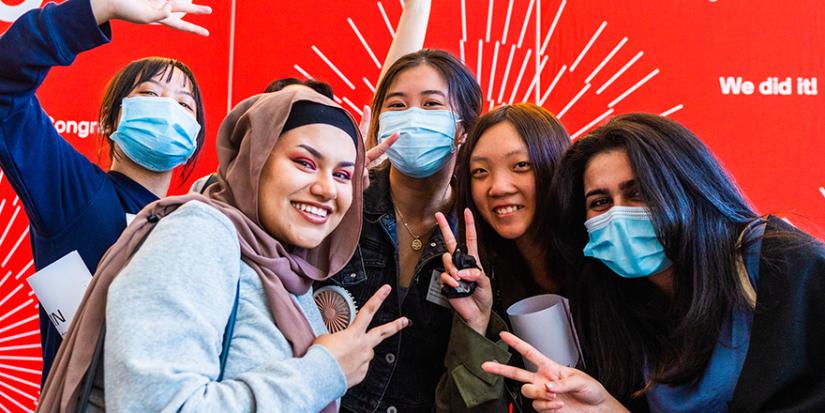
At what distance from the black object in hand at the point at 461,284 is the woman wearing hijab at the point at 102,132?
103 cm

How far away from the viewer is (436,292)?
6.53 ft

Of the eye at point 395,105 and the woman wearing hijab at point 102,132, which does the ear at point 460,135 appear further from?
the woman wearing hijab at point 102,132

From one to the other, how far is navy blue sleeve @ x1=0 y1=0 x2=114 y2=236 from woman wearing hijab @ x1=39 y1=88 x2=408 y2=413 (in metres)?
0.50

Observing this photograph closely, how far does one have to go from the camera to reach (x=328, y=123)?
1506mm

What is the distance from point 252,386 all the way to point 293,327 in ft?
0.56

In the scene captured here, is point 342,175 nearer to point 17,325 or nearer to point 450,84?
point 450,84

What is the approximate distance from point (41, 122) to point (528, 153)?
1.45 metres

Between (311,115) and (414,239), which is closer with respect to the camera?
(311,115)

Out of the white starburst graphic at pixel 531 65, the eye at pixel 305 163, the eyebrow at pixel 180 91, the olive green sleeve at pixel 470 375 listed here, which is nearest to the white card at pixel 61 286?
the eyebrow at pixel 180 91

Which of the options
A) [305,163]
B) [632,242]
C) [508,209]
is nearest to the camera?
[305,163]

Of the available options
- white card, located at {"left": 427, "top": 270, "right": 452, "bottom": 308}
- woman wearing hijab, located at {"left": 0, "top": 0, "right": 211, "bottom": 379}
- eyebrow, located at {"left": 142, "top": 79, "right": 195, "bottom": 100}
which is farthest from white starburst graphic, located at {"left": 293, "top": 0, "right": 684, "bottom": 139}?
white card, located at {"left": 427, "top": 270, "right": 452, "bottom": 308}

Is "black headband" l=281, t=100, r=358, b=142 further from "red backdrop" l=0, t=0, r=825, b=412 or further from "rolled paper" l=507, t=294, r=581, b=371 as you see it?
"red backdrop" l=0, t=0, r=825, b=412

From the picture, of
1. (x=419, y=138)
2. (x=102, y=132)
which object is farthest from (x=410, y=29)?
(x=102, y=132)

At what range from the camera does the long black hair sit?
1.55 meters
